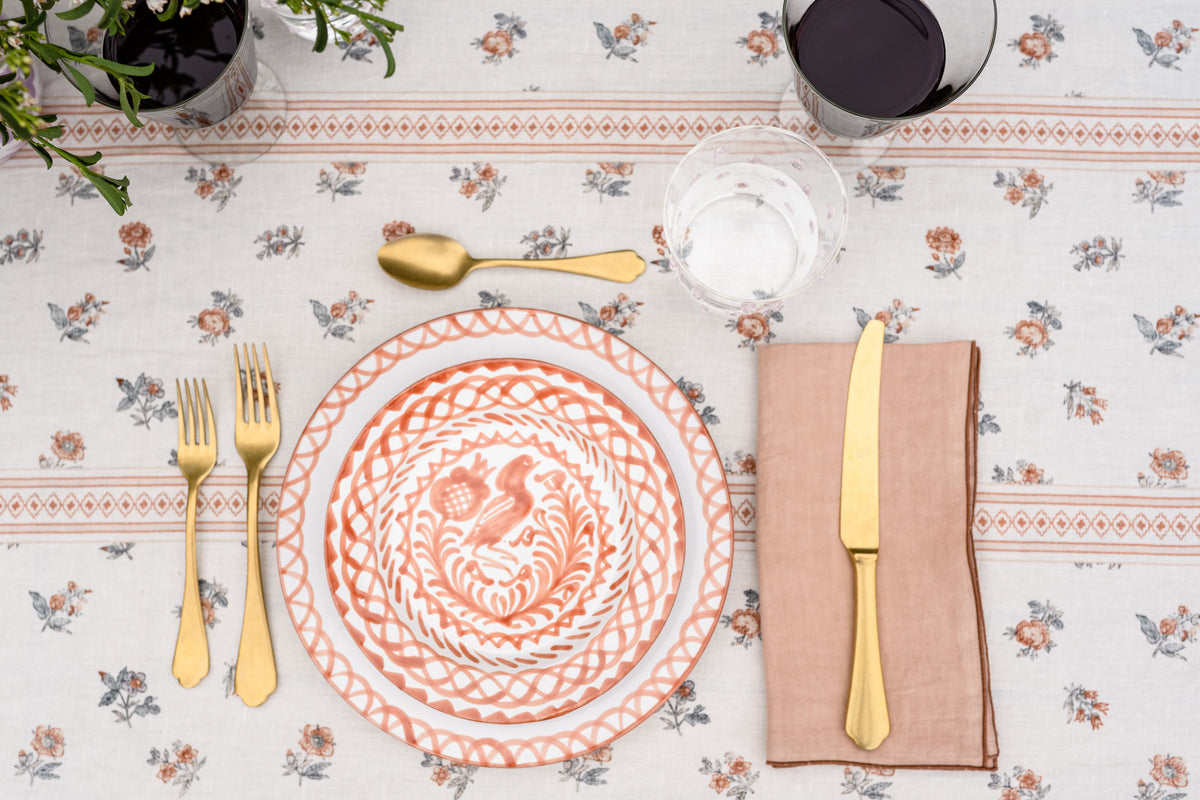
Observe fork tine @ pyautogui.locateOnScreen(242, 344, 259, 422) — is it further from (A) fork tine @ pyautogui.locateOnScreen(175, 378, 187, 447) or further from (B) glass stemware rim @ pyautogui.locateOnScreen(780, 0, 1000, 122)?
(B) glass stemware rim @ pyautogui.locateOnScreen(780, 0, 1000, 122)

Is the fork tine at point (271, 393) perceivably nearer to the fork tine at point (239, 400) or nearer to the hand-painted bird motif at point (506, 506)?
the fork tine at point (239, 400)

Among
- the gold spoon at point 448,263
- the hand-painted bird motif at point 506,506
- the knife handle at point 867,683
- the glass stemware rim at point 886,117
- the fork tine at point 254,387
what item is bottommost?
the knife handle at point 867,683

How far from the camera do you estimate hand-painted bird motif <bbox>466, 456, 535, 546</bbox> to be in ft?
3.00

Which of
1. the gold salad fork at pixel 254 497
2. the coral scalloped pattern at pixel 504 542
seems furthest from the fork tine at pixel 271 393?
the coral scalloped pattern at pixel 504 542

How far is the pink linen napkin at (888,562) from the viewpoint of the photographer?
881mm

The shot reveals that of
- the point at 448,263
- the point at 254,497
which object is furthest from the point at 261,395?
the point at 448,263

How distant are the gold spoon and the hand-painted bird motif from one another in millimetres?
223

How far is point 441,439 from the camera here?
0.91m

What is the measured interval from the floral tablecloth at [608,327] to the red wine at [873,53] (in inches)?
3.9

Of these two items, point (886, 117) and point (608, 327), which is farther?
point (608, 327)

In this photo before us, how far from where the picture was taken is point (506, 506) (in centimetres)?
92

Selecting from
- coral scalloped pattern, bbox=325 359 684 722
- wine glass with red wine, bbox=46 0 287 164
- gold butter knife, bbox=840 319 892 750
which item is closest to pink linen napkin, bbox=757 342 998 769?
gold butter knife, bbox=840 319 892 750

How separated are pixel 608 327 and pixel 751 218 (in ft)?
0.68

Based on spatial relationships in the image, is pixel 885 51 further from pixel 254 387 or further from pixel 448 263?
pixel 254 387
